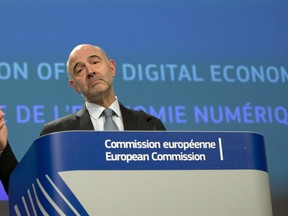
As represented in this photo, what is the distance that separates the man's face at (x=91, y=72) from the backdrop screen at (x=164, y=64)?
0.97 meters

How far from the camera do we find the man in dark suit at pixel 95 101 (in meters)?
2.33

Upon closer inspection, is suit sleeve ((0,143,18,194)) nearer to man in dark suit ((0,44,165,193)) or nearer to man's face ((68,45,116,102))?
man in dark suit ((0,44,165,193))

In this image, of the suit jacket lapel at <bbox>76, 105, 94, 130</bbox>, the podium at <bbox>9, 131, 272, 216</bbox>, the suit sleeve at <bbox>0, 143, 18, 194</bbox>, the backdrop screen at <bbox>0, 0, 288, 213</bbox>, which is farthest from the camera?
the backdrop screen at <bbox>0, 0, 288, 213</bbox>

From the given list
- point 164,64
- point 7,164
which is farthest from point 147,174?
point 164,64

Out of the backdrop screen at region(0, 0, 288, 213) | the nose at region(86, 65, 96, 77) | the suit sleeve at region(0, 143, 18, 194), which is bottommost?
the suit sleeve at region(0, 143, 18, 194)

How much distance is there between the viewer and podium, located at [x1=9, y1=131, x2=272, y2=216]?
4.95ft

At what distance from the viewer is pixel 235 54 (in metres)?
3.74

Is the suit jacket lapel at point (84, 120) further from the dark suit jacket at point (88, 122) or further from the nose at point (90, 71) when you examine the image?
the nose at point (90, 71)

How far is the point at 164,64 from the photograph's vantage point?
3609 mm

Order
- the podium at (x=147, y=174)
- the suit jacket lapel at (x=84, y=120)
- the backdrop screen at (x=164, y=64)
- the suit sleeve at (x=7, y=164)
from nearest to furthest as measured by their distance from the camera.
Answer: the podium at (x=147, y=174) < the suit sleeve at (x=7, y=164) < the suit jacket lapel at (x=84, y=120) < the backdrop screen at (x=164, y=64)

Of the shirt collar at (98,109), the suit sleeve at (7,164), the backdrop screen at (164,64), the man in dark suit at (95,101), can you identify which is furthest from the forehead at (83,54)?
the backdrop screen at (164,64)

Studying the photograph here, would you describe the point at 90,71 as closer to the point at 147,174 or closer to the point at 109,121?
the point at 109,121

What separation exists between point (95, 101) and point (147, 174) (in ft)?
2.98

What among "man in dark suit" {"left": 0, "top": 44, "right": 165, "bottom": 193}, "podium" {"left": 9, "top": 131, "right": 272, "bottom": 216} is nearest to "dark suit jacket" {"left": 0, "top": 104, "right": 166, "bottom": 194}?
"man in dark suit" {"left": 0, "top": 44, "right": 165, "bottom": 193}
